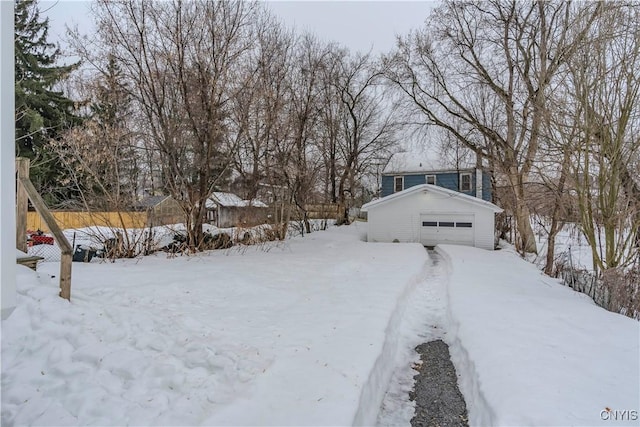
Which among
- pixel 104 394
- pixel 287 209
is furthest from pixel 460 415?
pixel 287 209

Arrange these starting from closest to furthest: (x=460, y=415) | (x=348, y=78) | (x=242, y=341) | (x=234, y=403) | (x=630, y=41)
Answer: (x=234, y=403)
(x=460, y=415)
(x=242, y=341)
(x=630, y=41)
(x=348, y=78)

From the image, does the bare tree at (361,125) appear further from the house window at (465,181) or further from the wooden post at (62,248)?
the wooden post at (62,248)

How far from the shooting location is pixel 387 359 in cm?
418

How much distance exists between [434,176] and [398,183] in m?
2.66

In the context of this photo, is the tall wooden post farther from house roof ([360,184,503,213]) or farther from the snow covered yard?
house roof ([360,184,503,213])

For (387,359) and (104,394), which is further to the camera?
(387,359)

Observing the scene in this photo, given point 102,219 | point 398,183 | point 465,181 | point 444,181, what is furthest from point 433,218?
point 102,219

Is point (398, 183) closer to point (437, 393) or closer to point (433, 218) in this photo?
Result: point (433, 218)

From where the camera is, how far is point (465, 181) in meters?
23.3

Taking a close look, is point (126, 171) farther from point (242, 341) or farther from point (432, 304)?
point (432, 304)

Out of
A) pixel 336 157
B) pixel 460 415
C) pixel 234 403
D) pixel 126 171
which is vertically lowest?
pixel 460 415

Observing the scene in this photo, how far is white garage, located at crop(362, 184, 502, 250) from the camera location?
655 inches

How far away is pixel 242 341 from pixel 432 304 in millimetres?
4402

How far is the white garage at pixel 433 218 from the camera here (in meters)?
16.6
